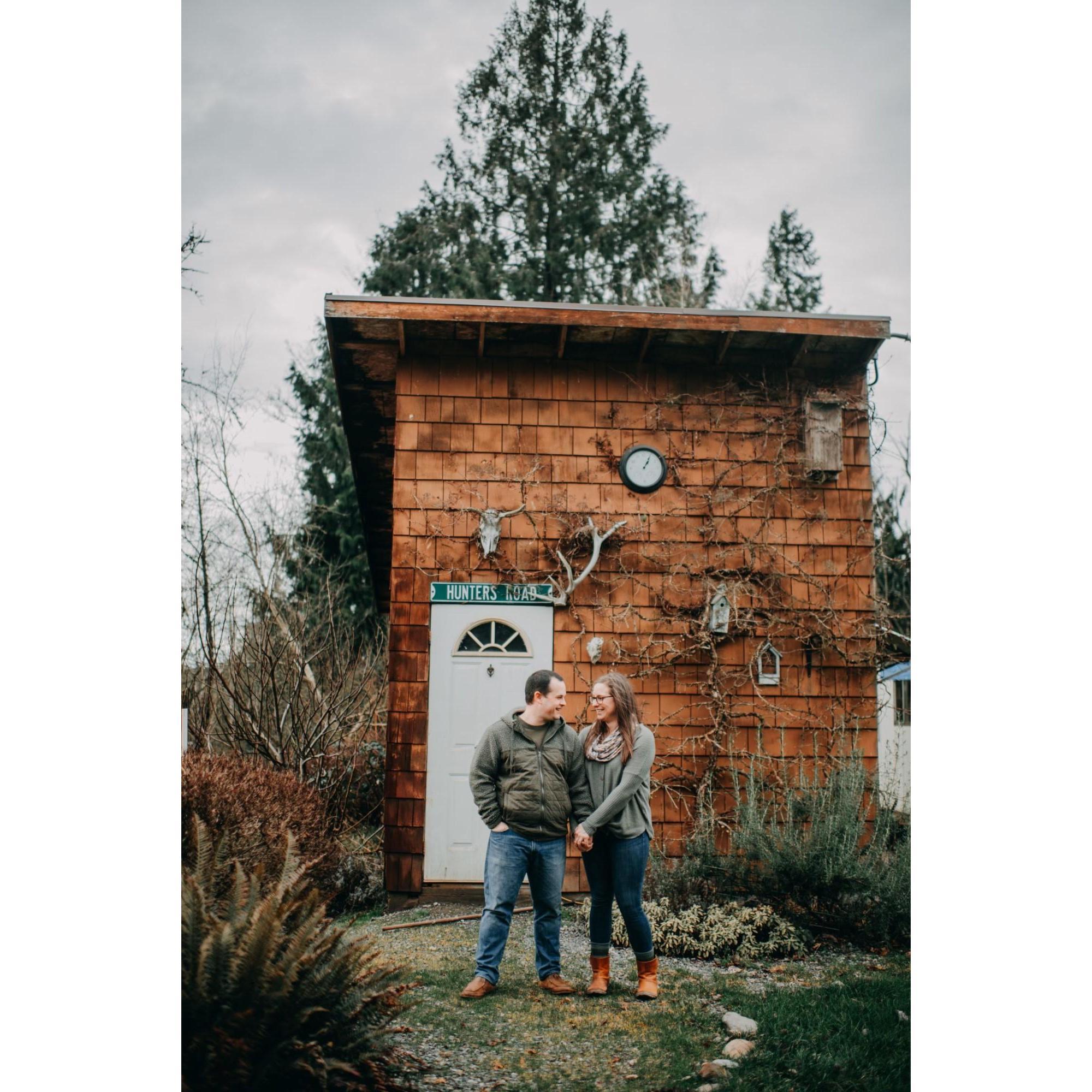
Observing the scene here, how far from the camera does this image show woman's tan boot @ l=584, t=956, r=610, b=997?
4172 mm

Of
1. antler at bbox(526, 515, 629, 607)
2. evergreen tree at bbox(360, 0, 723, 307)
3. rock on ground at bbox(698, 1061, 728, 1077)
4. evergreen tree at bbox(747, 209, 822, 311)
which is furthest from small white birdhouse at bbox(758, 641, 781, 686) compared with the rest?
evergreen tree at bbox(360, 0, 723, 307)

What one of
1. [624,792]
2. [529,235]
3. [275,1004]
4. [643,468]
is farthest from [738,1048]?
[529,235]

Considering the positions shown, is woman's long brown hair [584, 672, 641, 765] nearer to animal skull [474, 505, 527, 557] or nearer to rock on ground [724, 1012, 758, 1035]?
rock on ground [724, 1012, 758, 1035]

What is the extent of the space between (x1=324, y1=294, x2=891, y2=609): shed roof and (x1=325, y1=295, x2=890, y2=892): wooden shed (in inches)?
0.7

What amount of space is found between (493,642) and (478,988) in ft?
9.87

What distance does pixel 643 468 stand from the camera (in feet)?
23.3

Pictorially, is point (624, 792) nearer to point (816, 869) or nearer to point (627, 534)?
point (816, 869)

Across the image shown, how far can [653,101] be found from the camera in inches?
471

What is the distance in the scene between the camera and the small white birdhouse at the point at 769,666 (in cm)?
696

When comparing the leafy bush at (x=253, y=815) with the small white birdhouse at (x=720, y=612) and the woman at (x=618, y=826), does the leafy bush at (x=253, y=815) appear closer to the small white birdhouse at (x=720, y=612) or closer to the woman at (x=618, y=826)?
the woman at (x=618, y=826)
